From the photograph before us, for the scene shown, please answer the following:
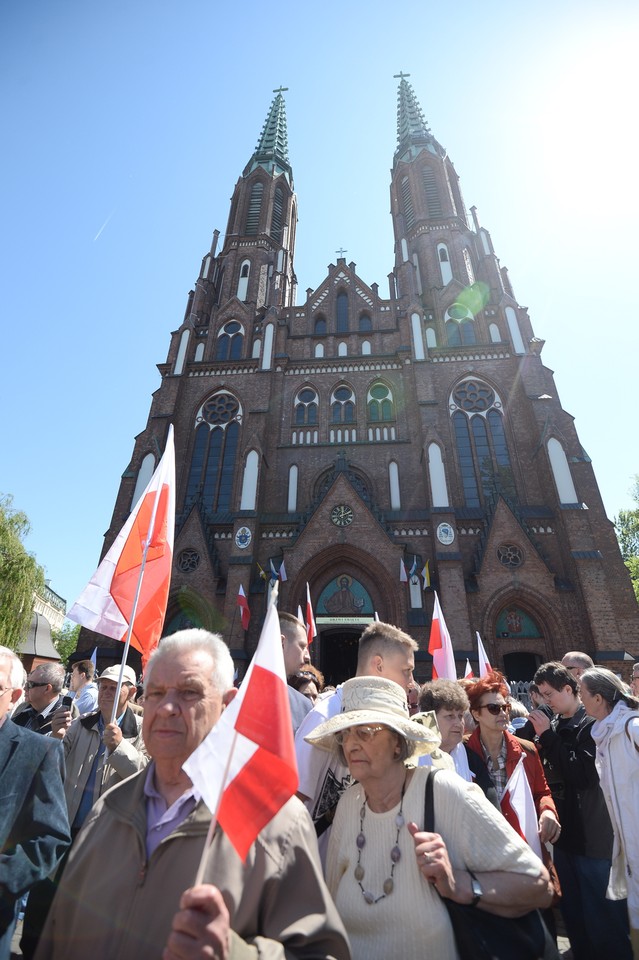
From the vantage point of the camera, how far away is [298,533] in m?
16.0

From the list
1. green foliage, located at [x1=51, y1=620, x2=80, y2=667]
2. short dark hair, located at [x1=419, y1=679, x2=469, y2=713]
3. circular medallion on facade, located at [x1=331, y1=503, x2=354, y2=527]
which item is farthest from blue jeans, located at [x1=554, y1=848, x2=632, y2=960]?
green foliage, located at [x1=51, y1=620, x2=80, y2=667]

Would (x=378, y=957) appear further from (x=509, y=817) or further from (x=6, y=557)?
(x=6, y=557)

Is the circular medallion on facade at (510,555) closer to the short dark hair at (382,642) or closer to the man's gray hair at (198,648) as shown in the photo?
the short dark hair at (382,642)

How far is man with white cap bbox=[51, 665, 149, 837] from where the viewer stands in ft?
9.91

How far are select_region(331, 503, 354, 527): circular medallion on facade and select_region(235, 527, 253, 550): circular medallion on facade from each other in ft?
Result: 9.43

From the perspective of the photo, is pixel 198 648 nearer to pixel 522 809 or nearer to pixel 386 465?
pixel 522 809

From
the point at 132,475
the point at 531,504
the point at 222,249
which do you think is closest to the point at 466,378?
the point at 531,504

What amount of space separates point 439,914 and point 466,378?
19.7 metres

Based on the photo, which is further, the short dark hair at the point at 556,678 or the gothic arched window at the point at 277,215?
the gothic arched window at the point at 277,215

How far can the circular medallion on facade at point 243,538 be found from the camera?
52.4 feet

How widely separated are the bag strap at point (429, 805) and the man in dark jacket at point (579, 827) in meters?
2.37

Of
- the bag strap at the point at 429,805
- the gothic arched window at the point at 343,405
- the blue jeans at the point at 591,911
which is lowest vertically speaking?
the blue jeans at the point at 591,911

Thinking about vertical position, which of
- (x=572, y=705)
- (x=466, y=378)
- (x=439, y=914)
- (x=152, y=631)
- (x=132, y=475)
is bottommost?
(x=439, y=914)

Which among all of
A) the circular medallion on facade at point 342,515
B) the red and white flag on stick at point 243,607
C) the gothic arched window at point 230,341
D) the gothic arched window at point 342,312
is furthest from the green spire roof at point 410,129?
the red and white flag on stick at point 243,607
